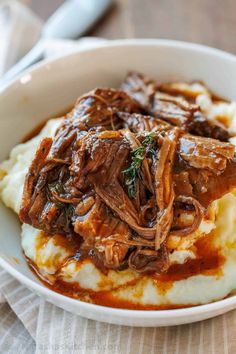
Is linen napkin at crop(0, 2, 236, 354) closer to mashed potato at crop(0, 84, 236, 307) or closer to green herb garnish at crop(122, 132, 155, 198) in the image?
mashed potato at crop(0, 84, 236, 307)

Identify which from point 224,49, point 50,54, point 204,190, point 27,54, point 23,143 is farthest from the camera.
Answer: point 224,49

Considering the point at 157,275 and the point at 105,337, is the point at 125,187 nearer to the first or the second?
the point at 157,275

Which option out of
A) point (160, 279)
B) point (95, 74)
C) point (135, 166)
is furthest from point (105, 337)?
point (95, 74)

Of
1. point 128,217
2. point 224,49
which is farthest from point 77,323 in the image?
point 224,49

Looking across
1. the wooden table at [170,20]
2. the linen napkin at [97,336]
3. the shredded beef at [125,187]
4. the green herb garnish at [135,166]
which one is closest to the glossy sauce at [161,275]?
the shredded beef at [125,187]

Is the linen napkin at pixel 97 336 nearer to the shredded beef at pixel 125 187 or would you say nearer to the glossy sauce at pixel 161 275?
the glossy sauce at pixel 161 275

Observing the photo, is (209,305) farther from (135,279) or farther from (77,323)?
(77,323)

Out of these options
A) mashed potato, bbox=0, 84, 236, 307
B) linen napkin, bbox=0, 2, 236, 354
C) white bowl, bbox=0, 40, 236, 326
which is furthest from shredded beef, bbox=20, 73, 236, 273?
white bowl, bbox=0, 40, 236, 326
